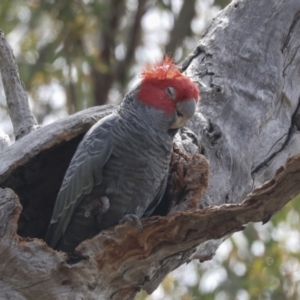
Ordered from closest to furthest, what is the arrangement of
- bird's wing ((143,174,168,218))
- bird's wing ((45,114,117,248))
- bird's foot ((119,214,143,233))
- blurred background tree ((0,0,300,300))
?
bird's foot ((119,214,143,233))
bird's wing ((45,114,117,248))
bird's wing ((143,174,168,218))
blurred background tree ((0,0,300,300))

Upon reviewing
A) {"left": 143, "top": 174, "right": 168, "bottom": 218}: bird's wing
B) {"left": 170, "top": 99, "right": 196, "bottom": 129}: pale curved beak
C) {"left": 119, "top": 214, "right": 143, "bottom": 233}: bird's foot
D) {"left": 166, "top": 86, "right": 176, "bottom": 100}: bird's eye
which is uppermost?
{"left": 166, "top": 86, "right": 176, "bottom": 100}: bird's eye

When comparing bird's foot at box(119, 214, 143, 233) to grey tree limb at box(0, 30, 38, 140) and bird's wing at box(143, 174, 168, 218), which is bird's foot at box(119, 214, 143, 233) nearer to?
bird's wing at box(143, 174, 168, 218)

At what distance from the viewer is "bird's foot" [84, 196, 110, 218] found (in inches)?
149

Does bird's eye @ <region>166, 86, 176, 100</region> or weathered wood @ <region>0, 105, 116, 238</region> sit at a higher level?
bird's eye @ <region>166, 86, 176, 100</region>

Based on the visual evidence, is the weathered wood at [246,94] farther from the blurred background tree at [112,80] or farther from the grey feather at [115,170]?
the blurred background tree at [112,80]

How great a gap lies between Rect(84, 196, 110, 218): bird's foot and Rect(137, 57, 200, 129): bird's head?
56cm

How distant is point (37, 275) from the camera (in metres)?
3.21

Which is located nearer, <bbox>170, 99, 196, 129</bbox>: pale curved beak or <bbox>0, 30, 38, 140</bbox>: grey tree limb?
<bbox>170, 99, 196, 129</bbox>: pale curved beak

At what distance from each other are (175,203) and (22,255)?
97 centimetres

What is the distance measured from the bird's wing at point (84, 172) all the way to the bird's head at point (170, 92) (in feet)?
1.05

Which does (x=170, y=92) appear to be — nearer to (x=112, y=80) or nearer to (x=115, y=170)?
(x=115, y=170)

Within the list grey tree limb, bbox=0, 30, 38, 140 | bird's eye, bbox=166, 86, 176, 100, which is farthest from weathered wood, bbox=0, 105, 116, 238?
bird's eye, bbox=166, 86, 176, 100

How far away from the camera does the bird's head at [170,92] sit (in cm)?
372

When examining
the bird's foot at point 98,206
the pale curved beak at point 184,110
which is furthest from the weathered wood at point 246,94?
the bird's foot at point 98,206
